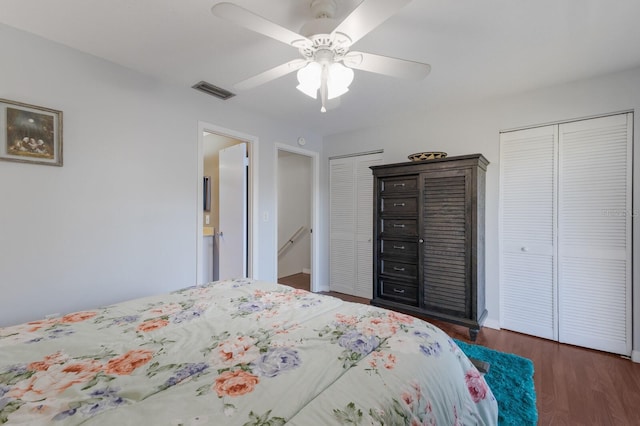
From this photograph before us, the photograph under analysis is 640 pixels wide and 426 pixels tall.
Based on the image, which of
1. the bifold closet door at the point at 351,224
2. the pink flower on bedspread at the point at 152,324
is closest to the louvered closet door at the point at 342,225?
the bifold closet door at the point at 351,224

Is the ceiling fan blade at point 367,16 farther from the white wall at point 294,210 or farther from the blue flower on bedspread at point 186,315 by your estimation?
the white wall at point 294,210

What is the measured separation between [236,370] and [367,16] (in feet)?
4.70

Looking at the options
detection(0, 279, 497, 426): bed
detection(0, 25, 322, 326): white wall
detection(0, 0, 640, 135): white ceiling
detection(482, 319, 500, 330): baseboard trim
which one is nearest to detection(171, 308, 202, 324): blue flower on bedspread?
detection(0, 279, 497, 426): bed

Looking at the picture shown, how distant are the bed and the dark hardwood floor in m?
0.91

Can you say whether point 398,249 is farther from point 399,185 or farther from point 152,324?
point 152,324

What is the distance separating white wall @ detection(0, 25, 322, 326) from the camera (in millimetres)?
1790

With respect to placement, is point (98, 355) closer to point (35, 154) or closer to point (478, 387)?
point (478, 387)

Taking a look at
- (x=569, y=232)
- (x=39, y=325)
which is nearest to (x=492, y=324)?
(x=569, y=232)

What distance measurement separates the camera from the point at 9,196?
69.0 inches

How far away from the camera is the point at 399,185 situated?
2.98m

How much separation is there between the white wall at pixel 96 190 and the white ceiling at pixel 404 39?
18cm

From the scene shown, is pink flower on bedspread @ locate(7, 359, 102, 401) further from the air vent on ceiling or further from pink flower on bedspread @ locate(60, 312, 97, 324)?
the air vent on ceiling

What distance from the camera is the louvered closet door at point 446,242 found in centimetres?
259

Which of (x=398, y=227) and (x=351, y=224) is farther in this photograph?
(x=351, y=224)
